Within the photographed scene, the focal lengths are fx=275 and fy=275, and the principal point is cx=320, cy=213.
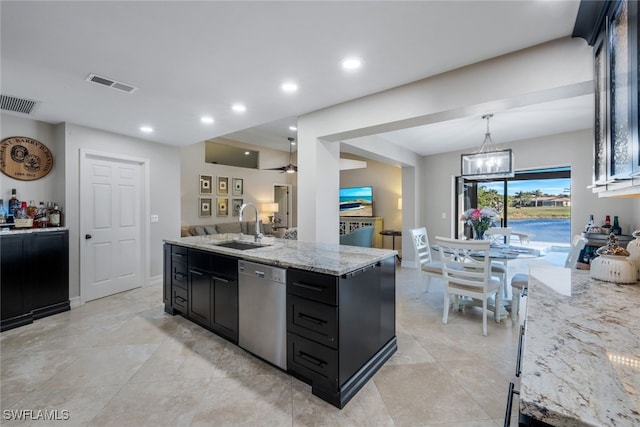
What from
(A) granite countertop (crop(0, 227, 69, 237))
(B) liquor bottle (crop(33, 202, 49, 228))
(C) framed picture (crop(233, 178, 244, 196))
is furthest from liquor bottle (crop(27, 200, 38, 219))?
(C) framed picture (crop(233, 178, 244, 196))

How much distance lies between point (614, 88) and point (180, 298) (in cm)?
382

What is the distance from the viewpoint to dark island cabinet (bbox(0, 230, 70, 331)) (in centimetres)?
300

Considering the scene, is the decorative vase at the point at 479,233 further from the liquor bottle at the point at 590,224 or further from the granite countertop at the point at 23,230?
the granite countertop at the point at 23,230

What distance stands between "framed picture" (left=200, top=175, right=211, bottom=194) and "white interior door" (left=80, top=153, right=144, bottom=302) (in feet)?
6.19

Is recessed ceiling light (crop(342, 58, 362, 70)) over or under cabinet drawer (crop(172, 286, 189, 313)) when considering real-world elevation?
over

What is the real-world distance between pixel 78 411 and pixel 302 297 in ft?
5.19

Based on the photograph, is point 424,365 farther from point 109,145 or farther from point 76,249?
point 109,145

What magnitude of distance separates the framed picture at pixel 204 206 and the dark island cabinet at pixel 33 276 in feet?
9.62

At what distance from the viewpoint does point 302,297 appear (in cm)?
193

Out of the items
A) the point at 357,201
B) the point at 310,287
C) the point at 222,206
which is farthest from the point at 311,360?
the point at 357,201

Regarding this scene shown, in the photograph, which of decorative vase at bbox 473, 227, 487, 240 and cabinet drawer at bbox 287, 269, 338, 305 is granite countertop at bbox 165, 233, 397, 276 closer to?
cabinet drawer at bbox 287, 269, 338, 305

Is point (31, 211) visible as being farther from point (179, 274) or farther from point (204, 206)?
point (204, 206)

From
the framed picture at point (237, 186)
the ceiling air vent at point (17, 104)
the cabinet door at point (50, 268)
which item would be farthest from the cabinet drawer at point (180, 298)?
the framed picture at point (237, 186)

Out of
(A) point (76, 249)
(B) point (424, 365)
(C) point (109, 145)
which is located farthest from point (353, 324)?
(C) point (109, 145)
